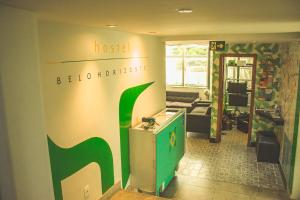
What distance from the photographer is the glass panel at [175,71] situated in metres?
11.0

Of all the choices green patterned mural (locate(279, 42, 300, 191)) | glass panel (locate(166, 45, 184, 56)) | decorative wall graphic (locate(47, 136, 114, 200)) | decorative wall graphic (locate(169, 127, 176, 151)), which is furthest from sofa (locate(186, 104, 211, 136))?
decorative wall graphic (locate(47, 136, 114, 200))

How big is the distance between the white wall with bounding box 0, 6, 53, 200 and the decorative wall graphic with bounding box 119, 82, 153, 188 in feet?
6.92

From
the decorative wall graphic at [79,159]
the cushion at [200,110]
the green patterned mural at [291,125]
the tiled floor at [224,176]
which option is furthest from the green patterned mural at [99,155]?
the cushion at [200,110]

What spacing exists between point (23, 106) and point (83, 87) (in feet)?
4.51

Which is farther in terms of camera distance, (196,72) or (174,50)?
(174,50)

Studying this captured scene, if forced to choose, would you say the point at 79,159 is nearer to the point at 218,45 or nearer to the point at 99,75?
the point at 99,75

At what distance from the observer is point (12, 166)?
1521 millimetres

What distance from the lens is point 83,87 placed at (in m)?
2.96

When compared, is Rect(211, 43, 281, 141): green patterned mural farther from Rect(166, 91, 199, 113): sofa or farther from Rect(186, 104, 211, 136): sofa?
Rect(166, 91, 199, 113): sofa

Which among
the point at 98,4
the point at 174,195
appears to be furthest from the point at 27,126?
the point at 174,195

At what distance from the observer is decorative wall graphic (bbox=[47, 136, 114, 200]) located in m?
2.59

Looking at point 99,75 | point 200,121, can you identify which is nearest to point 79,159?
point 99,75

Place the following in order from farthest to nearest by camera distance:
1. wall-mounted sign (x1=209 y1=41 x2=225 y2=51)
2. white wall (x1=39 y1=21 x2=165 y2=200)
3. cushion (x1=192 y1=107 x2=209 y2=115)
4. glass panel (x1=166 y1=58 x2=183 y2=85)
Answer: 1. glass panel (x1=166 y1=58 x2=183 y2=85)
2. cushion (x1=192 y1=107 x2=209 y2=115)
3. wall-mounted sign (x1=209 y1=41 x2=225 y2=51)
4. white wall (x1=39 y1=21 x2=165 y2=200)

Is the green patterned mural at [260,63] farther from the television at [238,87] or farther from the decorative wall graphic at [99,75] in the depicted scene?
the decorative wall graphic at [99,75]
